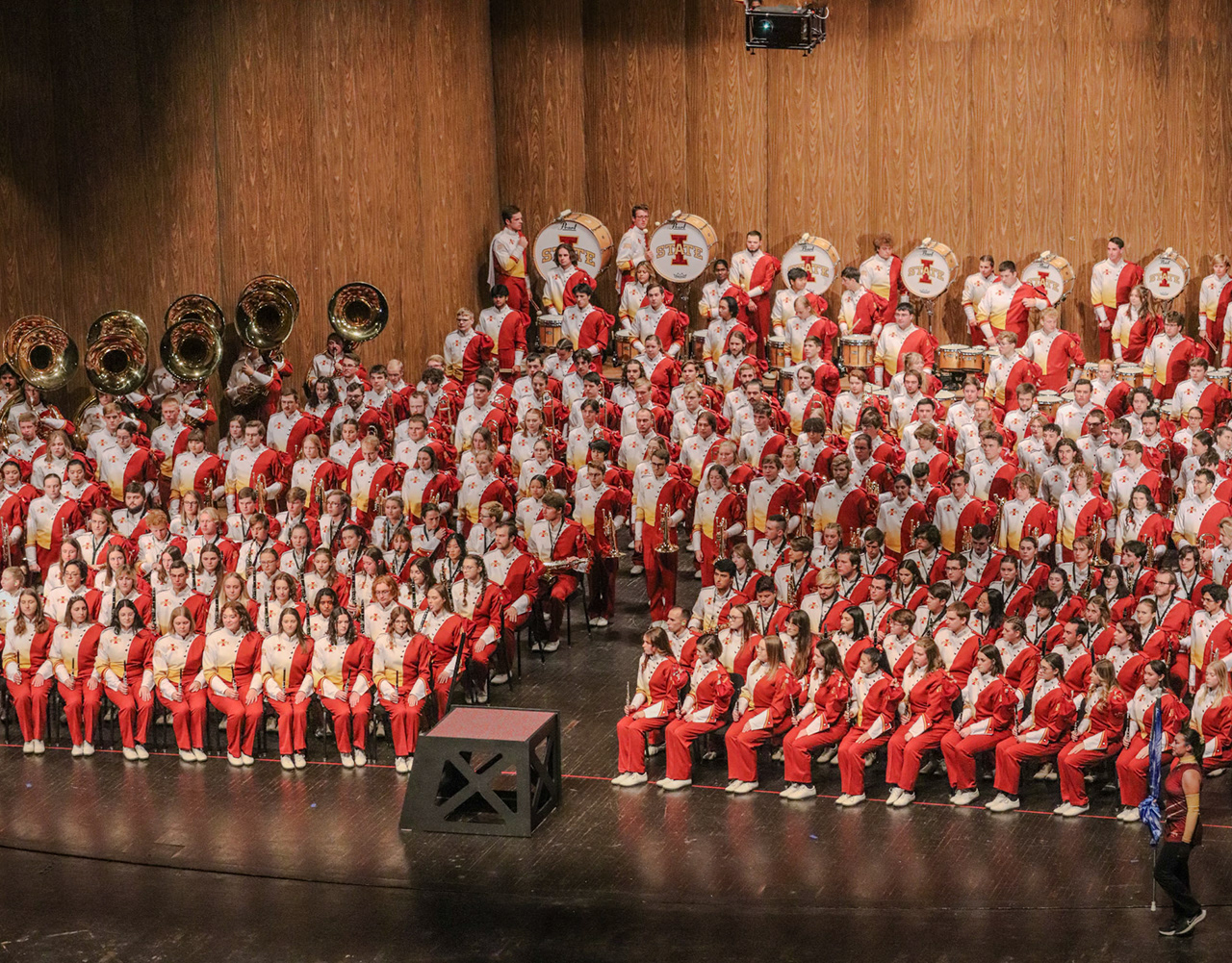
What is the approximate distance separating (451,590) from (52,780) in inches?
112

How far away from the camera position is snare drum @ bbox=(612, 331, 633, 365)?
56.3 feet

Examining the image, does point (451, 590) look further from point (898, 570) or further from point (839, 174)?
point (839, 174)

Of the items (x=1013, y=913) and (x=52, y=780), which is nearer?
(x=1013, y=913)

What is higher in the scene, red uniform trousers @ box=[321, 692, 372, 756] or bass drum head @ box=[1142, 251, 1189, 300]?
bass drum head @ box=[1142, 251, 1189, 300]

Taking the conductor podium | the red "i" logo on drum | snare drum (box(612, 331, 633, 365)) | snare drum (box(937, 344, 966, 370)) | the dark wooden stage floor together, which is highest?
the red "i" logo on drum

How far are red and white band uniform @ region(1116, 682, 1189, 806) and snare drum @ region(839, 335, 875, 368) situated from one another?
671 cm

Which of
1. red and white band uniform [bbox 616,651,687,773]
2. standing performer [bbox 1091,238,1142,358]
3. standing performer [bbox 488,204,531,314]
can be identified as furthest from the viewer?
standing performer [bbox 488,204,531,314]

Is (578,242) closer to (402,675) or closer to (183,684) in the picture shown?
(402,675)

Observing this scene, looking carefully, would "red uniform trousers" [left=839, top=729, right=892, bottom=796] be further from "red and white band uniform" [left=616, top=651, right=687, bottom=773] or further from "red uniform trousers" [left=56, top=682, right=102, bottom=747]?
"red uniform trousers" [left=56, top=682, right=102, bottom=747]

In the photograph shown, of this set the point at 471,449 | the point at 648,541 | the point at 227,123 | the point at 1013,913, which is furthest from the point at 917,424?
the point at 227,123

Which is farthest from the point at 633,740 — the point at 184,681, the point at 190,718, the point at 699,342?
the point at 699,342

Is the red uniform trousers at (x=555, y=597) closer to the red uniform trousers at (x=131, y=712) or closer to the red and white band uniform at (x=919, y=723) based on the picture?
the red uniform trousers at (x=131, y=712)

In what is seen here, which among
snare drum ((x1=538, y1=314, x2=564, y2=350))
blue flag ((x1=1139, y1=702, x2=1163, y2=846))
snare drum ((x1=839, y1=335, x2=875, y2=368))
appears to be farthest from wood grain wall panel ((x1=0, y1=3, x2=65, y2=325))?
blue flag ((x1=1139, y1=702, x2=1163, y2=846))

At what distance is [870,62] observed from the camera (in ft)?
62.0
